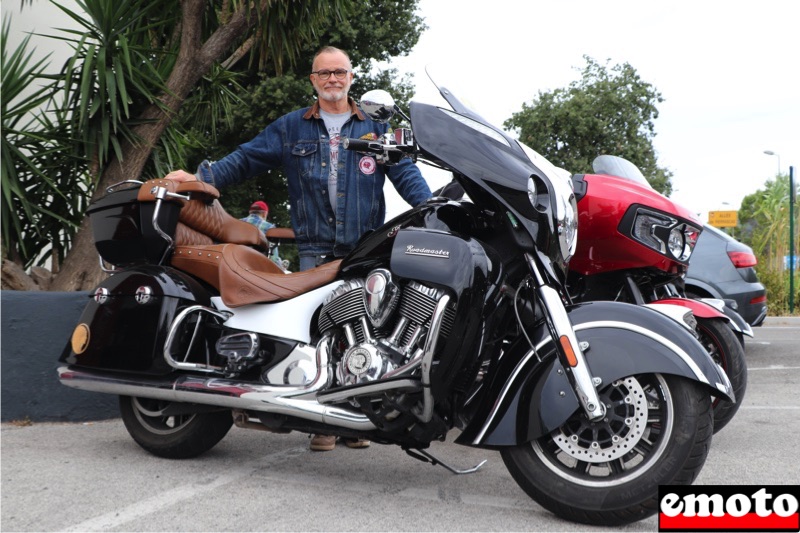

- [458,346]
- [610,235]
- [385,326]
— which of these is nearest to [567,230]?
[458,346]

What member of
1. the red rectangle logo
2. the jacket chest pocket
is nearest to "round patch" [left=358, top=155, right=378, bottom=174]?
the jacket chest pocket

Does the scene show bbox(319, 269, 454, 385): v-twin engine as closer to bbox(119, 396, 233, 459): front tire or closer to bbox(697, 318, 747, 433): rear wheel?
bbox(119, 396, 233, 459): front tire

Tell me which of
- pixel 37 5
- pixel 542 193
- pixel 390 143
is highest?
pixel 37 5

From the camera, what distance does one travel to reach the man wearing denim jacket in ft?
14.3

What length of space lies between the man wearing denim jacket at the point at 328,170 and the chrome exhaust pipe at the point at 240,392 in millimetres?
1087

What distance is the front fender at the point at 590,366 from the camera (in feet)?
9.24

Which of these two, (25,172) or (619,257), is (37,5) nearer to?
(25,172)

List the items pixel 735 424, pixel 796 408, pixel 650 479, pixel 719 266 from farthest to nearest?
1. pixel 719 266
2. pixel 796 408
3. pixel 735 424
4. pixel 650 479

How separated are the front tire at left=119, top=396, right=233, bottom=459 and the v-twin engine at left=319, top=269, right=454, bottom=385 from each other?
0.95m

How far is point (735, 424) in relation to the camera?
16.4 feet

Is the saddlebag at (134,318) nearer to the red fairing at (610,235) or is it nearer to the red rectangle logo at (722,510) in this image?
the red fairing at (610,235)

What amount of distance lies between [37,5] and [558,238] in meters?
7.36

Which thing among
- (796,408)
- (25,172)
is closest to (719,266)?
(796,408)

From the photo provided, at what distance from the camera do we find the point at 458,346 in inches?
117
